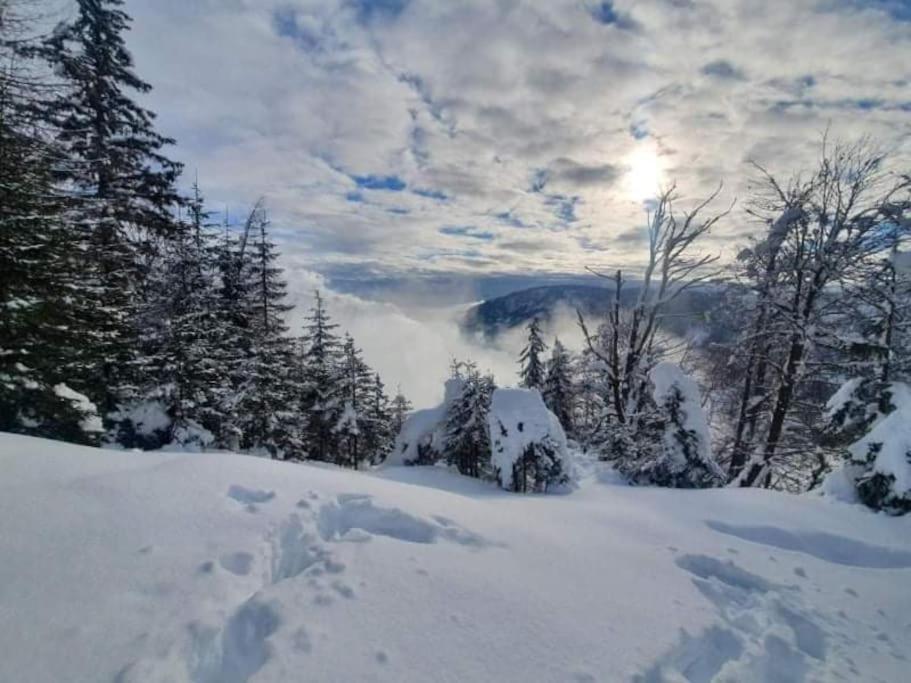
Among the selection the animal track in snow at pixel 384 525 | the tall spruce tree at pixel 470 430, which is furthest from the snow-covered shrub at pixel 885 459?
the tall spruce tree at pixel 470 430

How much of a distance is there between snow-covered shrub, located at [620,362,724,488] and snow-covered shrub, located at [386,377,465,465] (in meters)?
9.53

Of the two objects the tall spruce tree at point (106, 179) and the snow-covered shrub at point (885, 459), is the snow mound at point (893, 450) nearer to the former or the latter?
the snow-covered shrub at point (885, 459)

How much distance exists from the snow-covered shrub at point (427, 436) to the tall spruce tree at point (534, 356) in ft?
31.0

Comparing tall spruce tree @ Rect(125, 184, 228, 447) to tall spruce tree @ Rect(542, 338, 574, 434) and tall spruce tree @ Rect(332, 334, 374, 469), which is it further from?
tall spruce tree @ Rect(542, 338, 574, 434)

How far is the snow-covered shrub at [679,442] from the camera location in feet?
30.1

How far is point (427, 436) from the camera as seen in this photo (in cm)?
1856

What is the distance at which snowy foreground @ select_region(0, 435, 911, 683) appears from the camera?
2570 mm

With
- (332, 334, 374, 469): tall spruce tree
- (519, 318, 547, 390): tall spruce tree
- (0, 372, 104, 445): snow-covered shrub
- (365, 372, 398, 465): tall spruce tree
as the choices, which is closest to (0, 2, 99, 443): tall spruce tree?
(0, 372, 104, 445): snow-covered shrub

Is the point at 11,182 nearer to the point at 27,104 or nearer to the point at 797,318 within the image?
the point at 27,104

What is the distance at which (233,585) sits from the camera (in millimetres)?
3080

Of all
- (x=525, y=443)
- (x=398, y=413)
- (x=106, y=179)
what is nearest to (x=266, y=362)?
(x=106, y=179)

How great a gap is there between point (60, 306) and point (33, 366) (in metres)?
1.33

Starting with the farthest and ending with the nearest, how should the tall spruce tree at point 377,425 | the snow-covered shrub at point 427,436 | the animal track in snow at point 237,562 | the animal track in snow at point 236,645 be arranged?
the tall spruce tree at point 377,425, the snow-covered shrub at point 427,436, the animal track in snow at point 237,562, the animal track in snow at point 236,645

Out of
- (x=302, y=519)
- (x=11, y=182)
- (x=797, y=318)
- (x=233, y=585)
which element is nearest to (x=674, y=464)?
(x=797, y=318)
